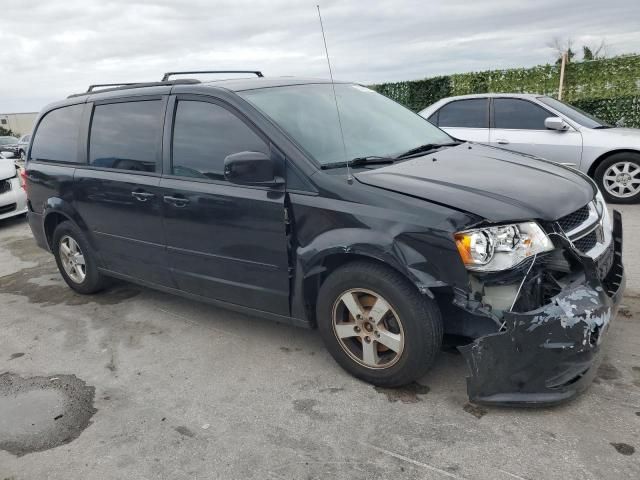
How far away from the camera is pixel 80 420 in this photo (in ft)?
10.2

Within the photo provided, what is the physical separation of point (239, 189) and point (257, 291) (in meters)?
0.65

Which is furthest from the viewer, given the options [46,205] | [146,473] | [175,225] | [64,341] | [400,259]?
[46,205]

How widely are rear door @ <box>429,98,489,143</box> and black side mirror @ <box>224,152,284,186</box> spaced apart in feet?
17.2

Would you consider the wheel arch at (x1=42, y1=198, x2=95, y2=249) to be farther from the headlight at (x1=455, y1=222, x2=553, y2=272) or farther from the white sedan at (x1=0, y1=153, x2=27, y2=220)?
the white sedan at (x1=0, y1=153, x2=27, y2=220)

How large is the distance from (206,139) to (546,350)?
2.43 metres

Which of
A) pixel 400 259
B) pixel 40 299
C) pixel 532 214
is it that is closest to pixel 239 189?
pixel 400 259

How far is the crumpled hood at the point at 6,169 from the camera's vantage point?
9.09 m

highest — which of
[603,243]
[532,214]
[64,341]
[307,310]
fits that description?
[532,214]

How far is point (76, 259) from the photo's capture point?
197 inches

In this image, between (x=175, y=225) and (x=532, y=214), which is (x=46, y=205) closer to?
(x=175, y=225)

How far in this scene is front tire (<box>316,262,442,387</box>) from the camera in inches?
112

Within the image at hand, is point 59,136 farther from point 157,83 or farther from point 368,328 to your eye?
point 368,328

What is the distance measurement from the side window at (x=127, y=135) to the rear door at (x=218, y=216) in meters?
0.17

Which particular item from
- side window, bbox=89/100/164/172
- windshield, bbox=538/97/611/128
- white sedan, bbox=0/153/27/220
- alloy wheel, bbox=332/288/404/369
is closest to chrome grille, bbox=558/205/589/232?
alloy wheel, bbox=332/288/404/369
